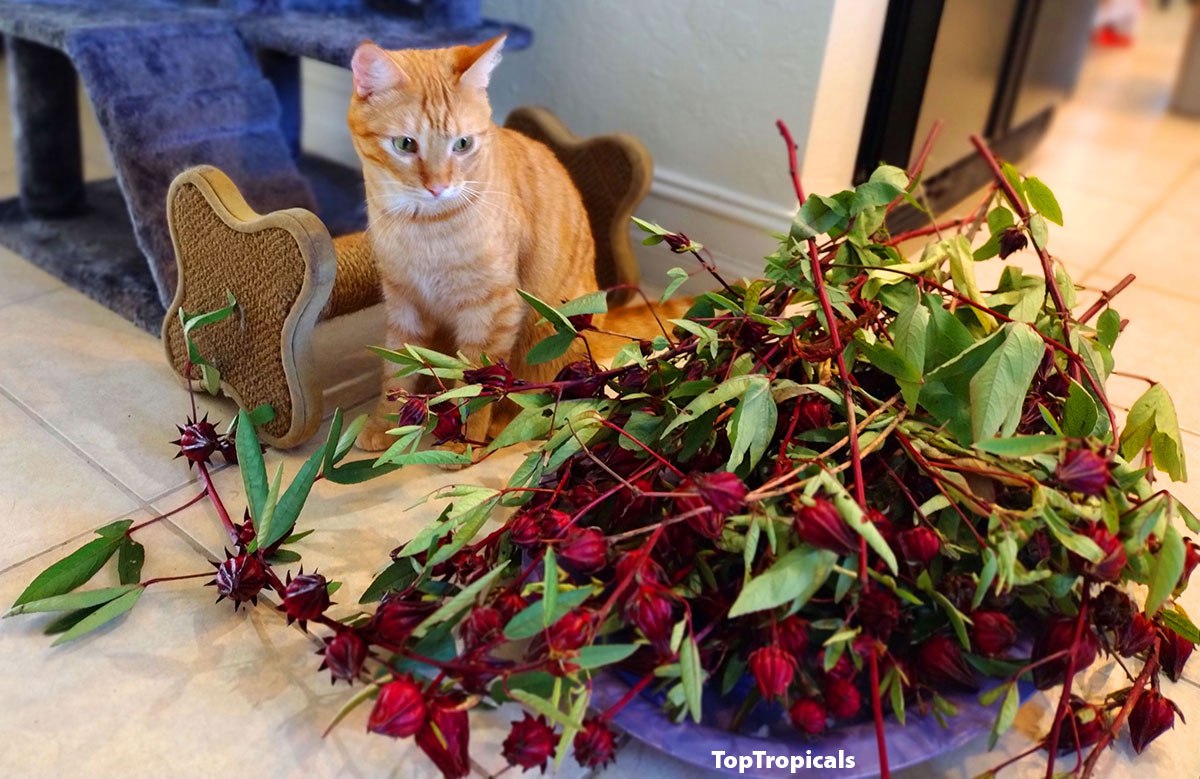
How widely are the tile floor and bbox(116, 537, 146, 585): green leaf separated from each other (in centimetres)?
2

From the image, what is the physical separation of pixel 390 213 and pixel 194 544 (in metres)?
0.43

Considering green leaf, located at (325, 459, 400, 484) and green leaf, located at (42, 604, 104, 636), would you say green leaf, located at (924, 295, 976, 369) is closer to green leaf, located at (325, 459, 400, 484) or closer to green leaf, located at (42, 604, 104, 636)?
green leaf, located at (325, 459, 400, 484)

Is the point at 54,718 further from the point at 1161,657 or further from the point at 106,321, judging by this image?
the point at 1161,657

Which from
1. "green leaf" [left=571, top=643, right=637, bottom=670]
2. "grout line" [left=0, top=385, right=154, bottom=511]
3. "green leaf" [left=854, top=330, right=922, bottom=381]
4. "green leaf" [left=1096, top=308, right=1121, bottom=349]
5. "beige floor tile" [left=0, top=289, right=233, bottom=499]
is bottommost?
"grout line" [left=0, top=385, right=154, bottom=511]

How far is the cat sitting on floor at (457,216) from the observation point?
1.03 metres

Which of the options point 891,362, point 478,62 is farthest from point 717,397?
point 478,62

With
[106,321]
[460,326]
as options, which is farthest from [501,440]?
[106,321]

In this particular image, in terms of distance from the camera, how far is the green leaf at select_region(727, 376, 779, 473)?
78 cm

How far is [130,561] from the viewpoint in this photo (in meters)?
0.91

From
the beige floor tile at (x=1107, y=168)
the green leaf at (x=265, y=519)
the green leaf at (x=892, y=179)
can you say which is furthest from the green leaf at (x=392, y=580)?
the beige floor tile at (x=1107, y=168)

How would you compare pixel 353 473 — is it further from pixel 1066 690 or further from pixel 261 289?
pixel 1066 690

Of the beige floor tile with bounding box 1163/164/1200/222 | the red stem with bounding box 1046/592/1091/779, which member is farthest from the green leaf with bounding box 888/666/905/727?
the beige floor tile with bounding box 1163/164/1200/222

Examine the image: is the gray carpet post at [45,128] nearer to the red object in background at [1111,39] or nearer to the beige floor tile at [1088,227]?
the beige floor tile at [1088,227]

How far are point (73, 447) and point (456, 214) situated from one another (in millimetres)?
547
